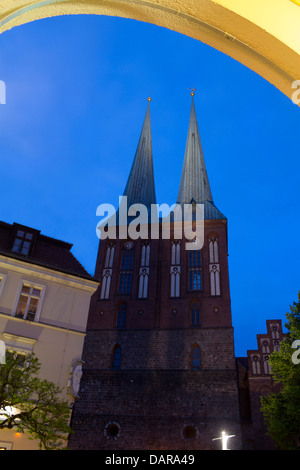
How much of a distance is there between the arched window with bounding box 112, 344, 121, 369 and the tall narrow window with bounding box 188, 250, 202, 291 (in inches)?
272

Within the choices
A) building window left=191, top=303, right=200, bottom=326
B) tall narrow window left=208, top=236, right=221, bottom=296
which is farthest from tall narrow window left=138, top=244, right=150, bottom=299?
tall narrow window left=208, top=236, right=221, bottom=296

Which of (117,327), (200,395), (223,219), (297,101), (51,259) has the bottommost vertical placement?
(297,101)

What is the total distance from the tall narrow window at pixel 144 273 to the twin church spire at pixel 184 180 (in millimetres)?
6647

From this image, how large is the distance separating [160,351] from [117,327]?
3764mm

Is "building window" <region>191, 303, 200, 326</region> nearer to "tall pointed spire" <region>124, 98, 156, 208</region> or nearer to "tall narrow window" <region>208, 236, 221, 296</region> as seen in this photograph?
"tall narrow window" <region>208, 236, 221, 296</region>

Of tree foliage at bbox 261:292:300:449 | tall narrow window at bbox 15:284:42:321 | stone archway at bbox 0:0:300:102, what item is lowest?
stone archway at bbox 0:0:300:102

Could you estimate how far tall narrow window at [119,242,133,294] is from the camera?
30.1 meters

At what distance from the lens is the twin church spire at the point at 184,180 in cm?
3691

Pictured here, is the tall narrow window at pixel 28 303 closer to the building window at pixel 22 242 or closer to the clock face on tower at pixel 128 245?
the building window at pixel 22 242

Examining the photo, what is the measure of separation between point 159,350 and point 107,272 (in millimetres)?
7644

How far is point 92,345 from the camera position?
28047mm

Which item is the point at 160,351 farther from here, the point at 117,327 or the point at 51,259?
the point at 51,259

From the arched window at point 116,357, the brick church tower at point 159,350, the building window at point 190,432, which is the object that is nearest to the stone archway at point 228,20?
A: the brick church tower at point 159,350
